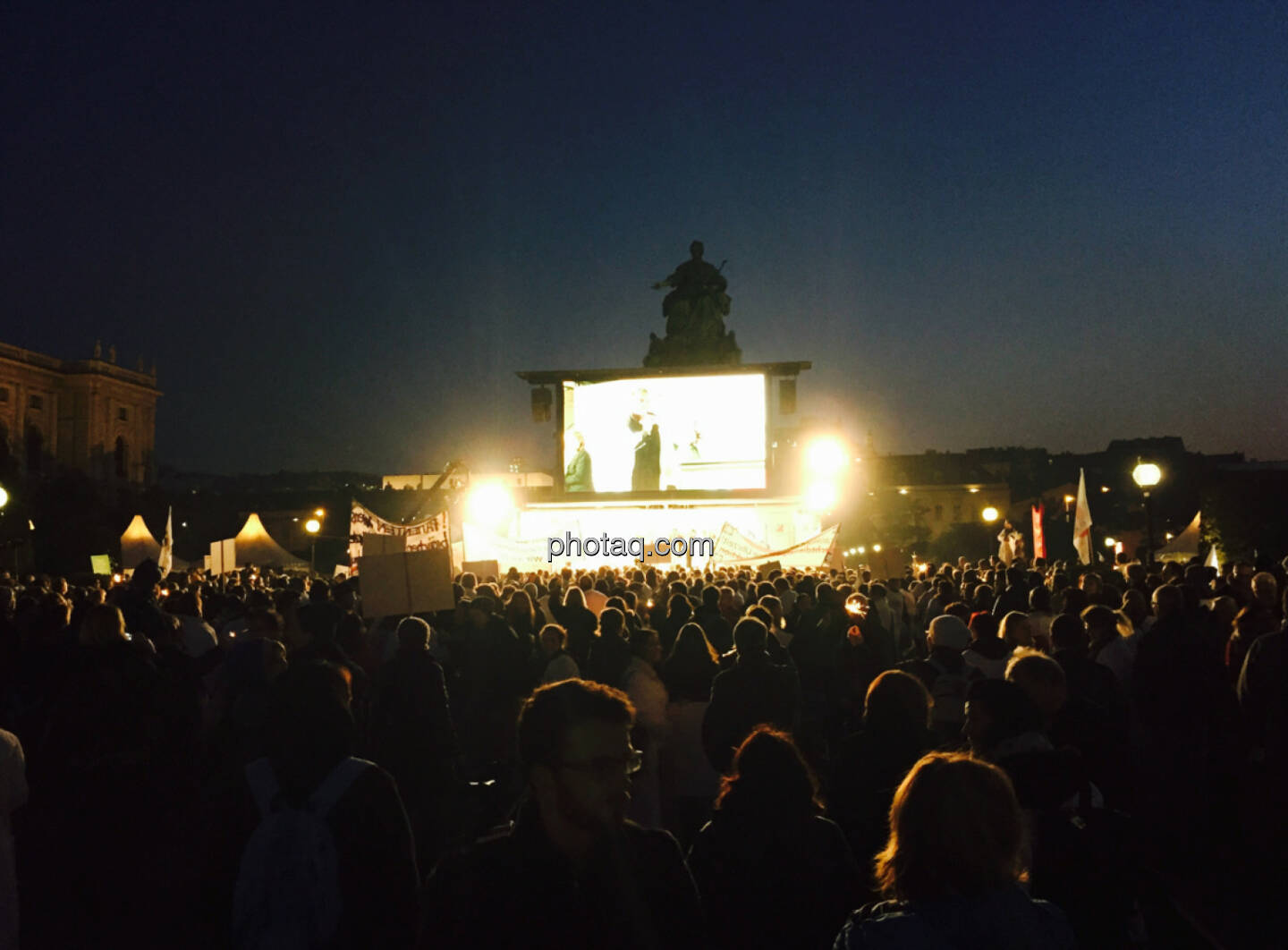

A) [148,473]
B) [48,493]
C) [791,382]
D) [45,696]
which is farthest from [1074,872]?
[148,473]

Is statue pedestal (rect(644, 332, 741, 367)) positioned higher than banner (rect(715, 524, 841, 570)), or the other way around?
statue pedestal (rect(644, 332, 741, 367))

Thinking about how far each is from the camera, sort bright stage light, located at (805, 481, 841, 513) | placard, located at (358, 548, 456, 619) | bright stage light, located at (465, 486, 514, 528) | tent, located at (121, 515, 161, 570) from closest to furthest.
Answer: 1. placard, located at (358, 548, 456, 619)
2. tent, located at (121, 515, 161, 570)
3. bright stage light, located at (465, 486, 514, 528)
4. bright stage light, located at (805, 481, 841, 513)

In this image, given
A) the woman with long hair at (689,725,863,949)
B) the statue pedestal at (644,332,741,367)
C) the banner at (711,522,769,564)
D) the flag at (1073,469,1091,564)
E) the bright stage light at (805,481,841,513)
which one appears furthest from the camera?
the statue pedestal at (644,332,741,367)

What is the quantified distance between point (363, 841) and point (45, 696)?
5380 millimetres

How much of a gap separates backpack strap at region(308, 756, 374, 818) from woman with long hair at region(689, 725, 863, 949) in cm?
119

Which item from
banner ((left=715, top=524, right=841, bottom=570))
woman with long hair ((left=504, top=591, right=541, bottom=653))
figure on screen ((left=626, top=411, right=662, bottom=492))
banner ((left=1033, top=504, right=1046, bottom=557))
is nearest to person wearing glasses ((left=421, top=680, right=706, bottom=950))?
woman with long hair ((left=504, top=591, right=541, bottom=653))

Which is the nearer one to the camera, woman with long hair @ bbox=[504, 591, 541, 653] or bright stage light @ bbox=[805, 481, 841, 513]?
woman with long hair @ bbox=[504, 591, 541, 653]

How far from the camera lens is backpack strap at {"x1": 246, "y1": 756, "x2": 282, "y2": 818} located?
129 inches

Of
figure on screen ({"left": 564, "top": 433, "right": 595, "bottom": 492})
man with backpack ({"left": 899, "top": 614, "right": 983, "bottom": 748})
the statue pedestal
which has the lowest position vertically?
man with backpack ({"left": 899, "top": 614, "right": 983, "bottom": 748})

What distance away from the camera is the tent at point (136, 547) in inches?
913

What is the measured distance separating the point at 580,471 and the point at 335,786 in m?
33.0

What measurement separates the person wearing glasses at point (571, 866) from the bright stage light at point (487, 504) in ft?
91.1

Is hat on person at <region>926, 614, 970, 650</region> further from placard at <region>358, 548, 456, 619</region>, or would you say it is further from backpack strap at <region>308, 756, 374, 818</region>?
placard at <region>358, 548, 456, 619</region>

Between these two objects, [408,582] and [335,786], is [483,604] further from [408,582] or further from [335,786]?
[335,786]
